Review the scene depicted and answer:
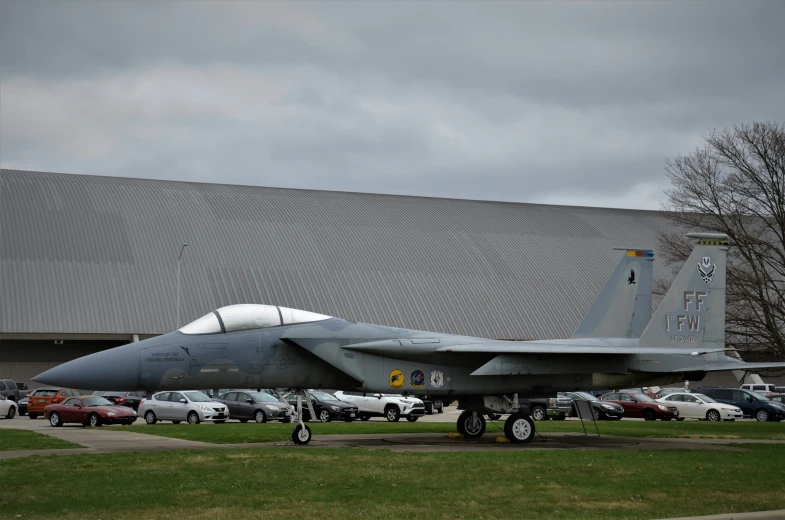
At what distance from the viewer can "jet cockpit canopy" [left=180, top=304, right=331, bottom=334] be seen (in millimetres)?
21141

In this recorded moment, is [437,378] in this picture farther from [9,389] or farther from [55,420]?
[9,389]

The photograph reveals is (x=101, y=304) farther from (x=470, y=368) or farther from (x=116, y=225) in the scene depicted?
(x=470, y=368)

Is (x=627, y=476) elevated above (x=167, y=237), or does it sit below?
below

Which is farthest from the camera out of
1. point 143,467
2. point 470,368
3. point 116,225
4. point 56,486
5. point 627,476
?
point 116,225

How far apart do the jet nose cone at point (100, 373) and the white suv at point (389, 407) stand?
73.5 ft

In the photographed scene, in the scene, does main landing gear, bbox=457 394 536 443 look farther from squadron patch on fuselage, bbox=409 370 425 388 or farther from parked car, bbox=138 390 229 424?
parked car, bbox=138 390 229 424

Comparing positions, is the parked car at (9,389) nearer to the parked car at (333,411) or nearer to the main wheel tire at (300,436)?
the parked car at (333,411)

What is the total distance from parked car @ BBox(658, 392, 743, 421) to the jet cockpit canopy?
1059 inches

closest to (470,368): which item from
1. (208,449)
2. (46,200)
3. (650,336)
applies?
(650,336)

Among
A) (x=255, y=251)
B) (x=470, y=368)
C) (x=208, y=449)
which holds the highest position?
(x=255, y=251)

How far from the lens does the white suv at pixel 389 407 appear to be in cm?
4119

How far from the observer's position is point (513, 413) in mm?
23188

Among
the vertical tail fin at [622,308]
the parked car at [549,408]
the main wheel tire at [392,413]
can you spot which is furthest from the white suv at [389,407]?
the vertical tail fin at [622,308]

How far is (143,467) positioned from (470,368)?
9047mm
